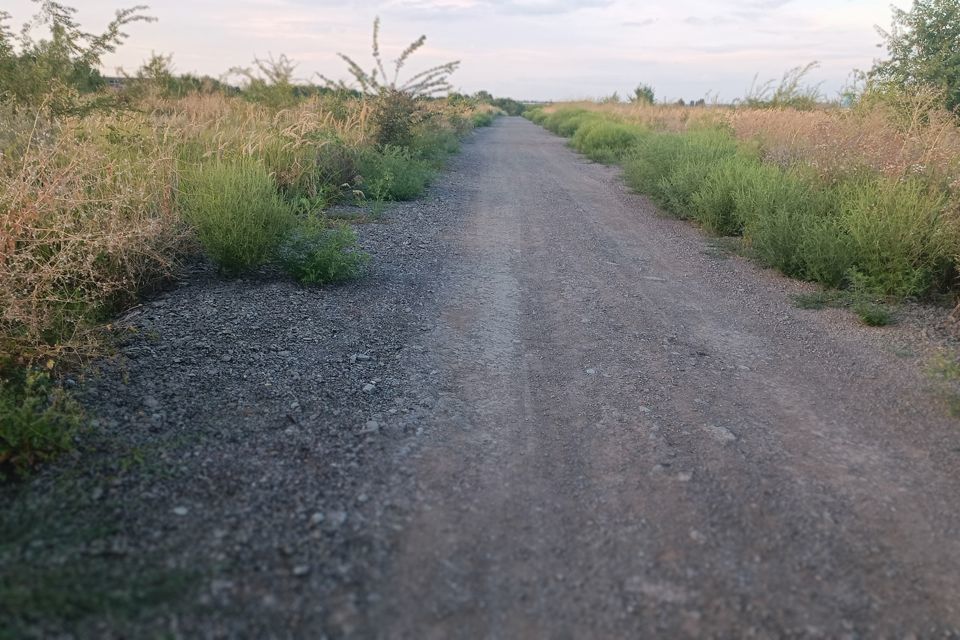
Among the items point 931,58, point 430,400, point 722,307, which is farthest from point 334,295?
point 931,58

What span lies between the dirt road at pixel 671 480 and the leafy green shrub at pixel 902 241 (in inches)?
34.7

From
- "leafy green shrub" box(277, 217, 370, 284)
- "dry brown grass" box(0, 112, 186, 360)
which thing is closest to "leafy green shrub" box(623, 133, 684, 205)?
"leafy green shrub" box(277, 217, 370, 284)

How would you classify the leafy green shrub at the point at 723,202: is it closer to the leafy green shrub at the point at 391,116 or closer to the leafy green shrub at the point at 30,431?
the leafy green shrub at the point at 391,116

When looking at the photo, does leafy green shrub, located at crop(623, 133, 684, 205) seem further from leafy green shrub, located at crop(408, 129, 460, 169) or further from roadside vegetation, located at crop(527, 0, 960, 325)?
leafy green shrub, located at crop(408, 129, 460, 169)

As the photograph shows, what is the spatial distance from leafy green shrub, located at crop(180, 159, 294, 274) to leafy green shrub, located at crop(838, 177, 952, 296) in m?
5.35

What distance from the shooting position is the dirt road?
261 cm

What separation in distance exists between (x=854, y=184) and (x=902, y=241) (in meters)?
1.87

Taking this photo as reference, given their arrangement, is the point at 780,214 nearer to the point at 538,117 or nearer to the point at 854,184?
the point at 854,184

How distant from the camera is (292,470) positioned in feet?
11.2

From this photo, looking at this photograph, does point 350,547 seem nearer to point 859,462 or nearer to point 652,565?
point 652,565

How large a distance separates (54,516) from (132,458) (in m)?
0.51

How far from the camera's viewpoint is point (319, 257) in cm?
633

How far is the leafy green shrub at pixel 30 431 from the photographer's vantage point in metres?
3.19

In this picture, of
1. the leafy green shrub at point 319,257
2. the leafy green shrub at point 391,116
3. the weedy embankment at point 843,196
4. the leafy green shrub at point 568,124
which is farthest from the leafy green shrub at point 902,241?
the leafy green shrub at point 568,124
